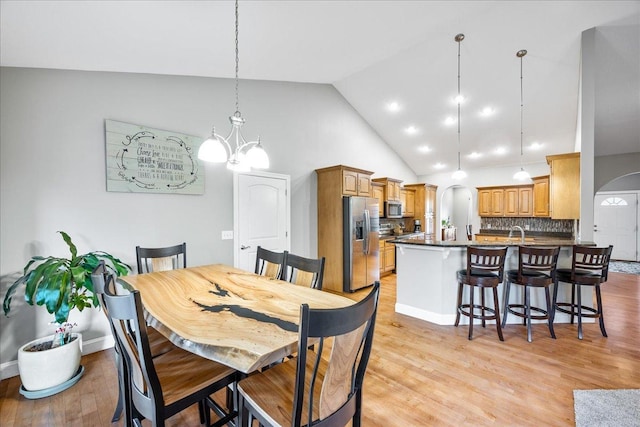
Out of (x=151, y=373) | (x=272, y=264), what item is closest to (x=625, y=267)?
(x=272, y=264)

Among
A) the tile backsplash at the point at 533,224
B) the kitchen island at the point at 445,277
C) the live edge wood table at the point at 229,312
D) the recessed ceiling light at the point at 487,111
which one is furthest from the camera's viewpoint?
the tile backsplash at the point at 533,224

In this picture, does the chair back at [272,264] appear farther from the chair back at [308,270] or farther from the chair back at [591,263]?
the chair back at [591,263]

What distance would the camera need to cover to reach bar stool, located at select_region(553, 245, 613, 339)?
2914mm

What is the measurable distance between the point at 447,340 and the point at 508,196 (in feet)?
16.9

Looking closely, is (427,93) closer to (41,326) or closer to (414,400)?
(414,400)

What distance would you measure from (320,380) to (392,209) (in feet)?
17.7

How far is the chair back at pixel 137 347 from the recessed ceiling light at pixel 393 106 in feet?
17.5

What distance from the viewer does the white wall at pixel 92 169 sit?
7.62 feet

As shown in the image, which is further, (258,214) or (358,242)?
(358,242)

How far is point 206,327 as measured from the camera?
4.19ft

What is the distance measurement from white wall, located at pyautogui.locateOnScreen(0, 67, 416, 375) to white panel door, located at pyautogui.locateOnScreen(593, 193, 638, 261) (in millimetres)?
9107

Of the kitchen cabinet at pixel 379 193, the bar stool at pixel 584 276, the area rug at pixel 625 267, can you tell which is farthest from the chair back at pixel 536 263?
the area rug at pixel 625 267

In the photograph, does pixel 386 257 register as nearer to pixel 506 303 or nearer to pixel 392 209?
pixel 392 209

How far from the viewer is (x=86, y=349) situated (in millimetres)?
2645
